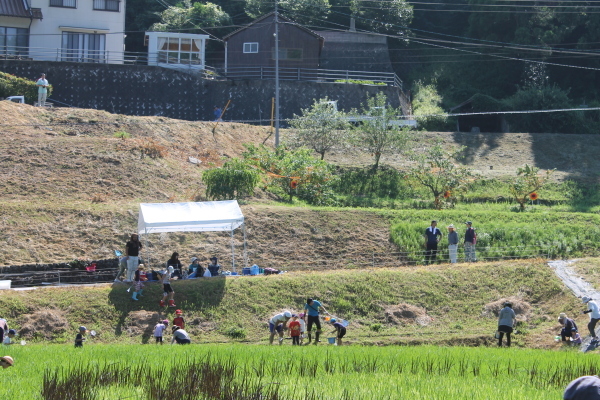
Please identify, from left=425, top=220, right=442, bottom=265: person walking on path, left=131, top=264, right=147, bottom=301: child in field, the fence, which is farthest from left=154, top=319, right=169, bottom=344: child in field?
the fence

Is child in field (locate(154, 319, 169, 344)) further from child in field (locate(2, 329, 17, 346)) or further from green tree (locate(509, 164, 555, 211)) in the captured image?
green tree (locate(509, 164, 555, 211))

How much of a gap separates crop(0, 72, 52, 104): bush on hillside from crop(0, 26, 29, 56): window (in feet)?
22.3

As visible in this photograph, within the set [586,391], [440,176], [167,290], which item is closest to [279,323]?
[167,290]

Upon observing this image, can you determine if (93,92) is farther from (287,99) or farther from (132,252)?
(132,252)

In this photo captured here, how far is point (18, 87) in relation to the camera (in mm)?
45344

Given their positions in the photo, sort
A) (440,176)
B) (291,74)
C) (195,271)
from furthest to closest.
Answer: (291,74)
(440,176)
(195,271)

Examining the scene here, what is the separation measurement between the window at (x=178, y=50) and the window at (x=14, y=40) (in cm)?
795

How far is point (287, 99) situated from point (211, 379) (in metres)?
40.7

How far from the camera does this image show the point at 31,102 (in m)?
46.2

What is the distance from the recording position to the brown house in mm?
55625

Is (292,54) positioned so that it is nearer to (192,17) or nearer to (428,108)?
(428,108)

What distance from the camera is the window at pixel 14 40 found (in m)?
52.4

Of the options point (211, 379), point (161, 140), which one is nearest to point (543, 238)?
point (161, 140)

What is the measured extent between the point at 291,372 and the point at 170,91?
124 ft
